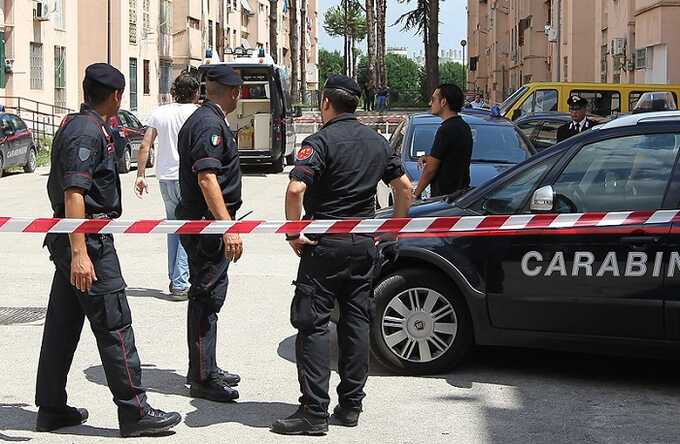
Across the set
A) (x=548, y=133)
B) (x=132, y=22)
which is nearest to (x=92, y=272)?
(x=548, y=133)

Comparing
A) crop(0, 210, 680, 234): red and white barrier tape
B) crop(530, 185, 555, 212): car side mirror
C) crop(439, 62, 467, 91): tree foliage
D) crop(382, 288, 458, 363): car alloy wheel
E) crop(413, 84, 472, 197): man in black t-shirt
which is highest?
crop(439, 62, 467, 91): tree foliage

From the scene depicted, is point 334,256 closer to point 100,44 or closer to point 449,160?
point 449,160

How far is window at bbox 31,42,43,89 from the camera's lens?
38.5m

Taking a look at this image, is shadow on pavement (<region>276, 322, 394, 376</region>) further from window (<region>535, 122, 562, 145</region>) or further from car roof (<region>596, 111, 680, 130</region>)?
window (<region>535, 122, 562, 145</region>)

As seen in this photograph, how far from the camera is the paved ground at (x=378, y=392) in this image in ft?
20.1

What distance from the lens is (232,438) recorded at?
19.8ft

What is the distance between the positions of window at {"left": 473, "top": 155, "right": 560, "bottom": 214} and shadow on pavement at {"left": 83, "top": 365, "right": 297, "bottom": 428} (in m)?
1.77

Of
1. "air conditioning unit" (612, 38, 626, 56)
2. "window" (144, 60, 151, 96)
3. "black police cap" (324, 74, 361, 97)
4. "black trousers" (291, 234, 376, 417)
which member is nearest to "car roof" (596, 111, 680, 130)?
"black police cap" (324, 74, 361, 97)

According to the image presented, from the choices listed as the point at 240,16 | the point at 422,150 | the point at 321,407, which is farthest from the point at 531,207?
the point at 240,16

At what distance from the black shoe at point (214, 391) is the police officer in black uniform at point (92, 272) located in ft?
2.08

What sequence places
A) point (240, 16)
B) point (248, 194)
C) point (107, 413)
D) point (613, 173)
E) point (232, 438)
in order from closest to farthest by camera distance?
point (232, 438) → point (107, 413) → point (613, 173) → point (248, 194) → point (240, 16)

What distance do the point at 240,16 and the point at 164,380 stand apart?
71767 mm

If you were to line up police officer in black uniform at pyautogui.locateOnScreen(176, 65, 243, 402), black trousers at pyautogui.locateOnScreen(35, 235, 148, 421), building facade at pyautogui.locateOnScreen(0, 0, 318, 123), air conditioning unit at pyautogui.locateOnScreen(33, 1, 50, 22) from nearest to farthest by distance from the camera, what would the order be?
1. black trousers at pyautogui.locateOnScreen(35, 235, 148, 421)
2. police officer in black uniform at pyautogui.locateOnScreen(176, 65, 243, 402)
3. building facade at pyautogui.locateOnScreen(0, 0, 318, 123)
4. air conditioning unit at pyautogui.locateOnScreen(33, 1, 50, 22)

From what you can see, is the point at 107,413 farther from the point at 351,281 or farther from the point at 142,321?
the point at 142,321
